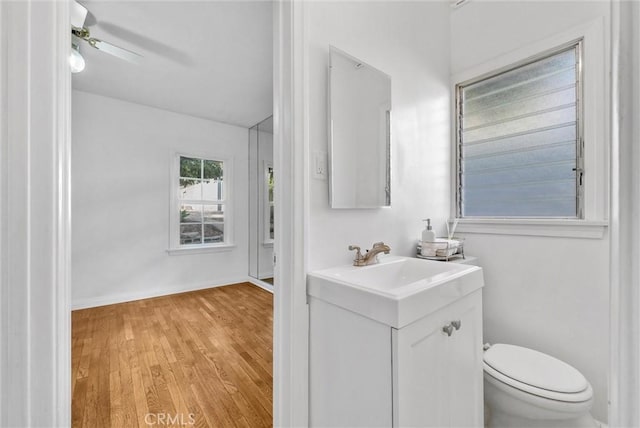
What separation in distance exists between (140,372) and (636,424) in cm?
238

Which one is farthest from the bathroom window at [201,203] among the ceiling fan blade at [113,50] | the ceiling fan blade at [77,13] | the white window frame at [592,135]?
the white window frame at [592,135]

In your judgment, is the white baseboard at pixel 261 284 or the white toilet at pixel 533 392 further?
the white baseboard at pixel 261 284

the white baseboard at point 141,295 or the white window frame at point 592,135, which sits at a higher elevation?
the white window frame at point 592,135

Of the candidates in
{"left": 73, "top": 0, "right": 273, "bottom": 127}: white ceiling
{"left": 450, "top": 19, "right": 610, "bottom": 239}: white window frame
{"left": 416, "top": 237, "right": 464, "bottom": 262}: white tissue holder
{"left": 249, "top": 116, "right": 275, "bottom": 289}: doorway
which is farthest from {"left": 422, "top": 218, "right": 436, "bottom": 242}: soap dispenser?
{"left": 249, "top": 116, "right": 275, "bottom": 289}: doorway

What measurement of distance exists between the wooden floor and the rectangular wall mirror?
4.28 ft

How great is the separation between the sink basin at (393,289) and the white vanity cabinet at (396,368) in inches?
1.3

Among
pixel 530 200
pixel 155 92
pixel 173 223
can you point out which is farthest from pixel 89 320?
pixel 530 200

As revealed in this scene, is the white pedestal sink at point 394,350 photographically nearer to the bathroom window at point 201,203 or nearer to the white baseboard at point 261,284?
the white baseboard at point 261,284

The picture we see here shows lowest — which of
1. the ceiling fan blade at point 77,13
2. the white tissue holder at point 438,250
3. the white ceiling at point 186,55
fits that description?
the white tissue holder at point 438,250

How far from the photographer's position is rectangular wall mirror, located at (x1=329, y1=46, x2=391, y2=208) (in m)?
1.27

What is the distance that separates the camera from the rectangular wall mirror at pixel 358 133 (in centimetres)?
127

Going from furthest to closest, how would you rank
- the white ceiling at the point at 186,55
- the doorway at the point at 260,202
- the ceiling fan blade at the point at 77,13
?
the doorway at the point at 260,202, the white ceiling at the point at 186,55, the ceiling fan blade at the point at 77,13

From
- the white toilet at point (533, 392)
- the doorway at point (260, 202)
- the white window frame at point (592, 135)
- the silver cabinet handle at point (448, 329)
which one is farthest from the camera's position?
the doorway at point (260, 202)

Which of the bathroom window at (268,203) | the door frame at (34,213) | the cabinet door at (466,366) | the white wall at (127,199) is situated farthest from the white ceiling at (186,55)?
the cabinet door at (466,366)
